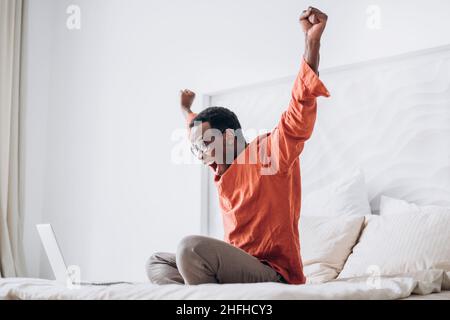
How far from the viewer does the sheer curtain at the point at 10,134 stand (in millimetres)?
3600

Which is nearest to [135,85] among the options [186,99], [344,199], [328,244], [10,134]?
[10,134]

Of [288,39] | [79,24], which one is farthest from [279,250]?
[79,24]

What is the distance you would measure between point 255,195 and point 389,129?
95cm

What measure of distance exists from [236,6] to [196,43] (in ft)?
1.11

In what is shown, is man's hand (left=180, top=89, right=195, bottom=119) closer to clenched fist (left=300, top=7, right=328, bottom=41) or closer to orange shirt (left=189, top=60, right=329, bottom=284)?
orange shirt (left=189, top=60, right=329, bottom=284)

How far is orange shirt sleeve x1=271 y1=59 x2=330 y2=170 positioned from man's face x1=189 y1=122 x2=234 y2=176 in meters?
0.23

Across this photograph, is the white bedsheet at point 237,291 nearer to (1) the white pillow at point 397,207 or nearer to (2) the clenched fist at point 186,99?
(1) the white pillow at point 397,207

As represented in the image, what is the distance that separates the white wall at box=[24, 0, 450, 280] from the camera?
2.60 metres

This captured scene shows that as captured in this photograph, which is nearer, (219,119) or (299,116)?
(299,116)

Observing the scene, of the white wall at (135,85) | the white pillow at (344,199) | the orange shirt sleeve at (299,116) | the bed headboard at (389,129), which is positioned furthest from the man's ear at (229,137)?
the white wall at (135,85)

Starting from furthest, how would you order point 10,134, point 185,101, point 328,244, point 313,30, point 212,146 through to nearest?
point 10,134 → point 185,101 → point 328,244 → point 212,146 → point 313,30

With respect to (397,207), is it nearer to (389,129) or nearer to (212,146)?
(389,129)

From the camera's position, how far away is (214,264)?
1.48m

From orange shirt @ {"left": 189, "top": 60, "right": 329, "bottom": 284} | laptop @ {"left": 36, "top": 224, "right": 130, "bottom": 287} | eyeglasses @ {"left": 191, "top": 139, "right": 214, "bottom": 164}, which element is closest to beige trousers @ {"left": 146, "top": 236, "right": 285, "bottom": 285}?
orange shirt @ {"left": 189, "top": 60, "right": 329, "bottom": 284}
